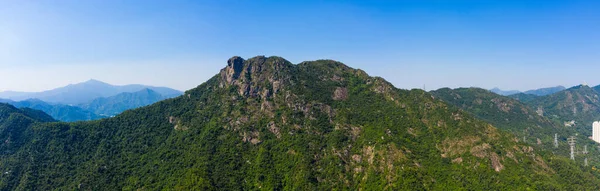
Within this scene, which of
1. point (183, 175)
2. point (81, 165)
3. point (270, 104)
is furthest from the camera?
point (270, 104)

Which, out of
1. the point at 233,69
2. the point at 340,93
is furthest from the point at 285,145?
the point at 233,69

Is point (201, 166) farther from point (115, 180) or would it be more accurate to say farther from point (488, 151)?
point (488, 151)

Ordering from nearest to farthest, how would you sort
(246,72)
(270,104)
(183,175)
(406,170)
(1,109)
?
1. (406,170)
2. (183,175)
3. (270,104)
4. (246,72)
5. (1,109)

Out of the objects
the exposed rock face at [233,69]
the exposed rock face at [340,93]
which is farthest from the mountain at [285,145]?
the exposed rock face at [340,93]

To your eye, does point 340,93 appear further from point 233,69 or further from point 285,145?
point 233,69

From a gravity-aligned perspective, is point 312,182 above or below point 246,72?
below

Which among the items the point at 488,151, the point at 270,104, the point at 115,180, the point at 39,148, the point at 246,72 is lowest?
the point at 115,180

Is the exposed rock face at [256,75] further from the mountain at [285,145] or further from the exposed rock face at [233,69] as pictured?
the mountain at [285,145]

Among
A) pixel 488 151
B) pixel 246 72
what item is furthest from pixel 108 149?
pixel 488 151
